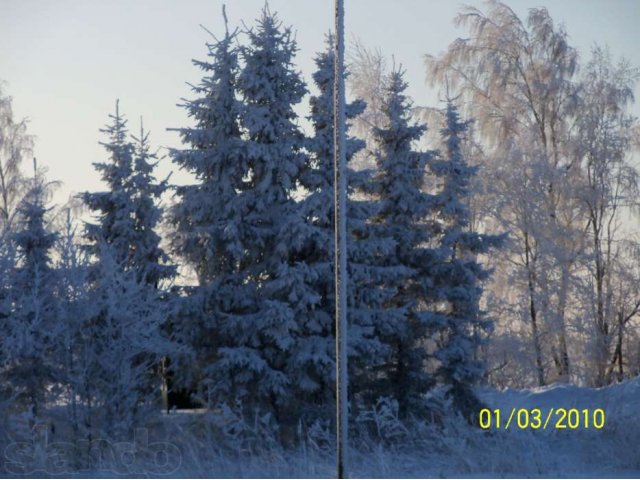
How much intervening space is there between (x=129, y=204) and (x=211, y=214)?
3.06 meters

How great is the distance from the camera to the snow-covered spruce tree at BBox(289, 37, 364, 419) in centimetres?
2062

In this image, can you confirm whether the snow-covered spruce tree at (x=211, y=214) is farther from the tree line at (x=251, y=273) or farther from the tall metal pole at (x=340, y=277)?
the tall metal pole at (x=340, y=277)

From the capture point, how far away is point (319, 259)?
21438 millimetres

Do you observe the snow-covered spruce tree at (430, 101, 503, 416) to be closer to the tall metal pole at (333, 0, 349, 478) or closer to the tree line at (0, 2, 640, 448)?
the tree line at (0, 2, 640, 448)

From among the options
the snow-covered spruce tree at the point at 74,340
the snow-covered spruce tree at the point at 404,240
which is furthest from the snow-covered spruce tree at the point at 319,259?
the snow-covered spruce tree at the point at 74,340

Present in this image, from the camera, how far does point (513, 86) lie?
1351 inches

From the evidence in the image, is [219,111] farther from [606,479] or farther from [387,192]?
[606,479]

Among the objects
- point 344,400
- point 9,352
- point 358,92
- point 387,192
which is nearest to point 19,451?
point 9,352

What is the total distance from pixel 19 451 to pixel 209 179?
873 centimetres

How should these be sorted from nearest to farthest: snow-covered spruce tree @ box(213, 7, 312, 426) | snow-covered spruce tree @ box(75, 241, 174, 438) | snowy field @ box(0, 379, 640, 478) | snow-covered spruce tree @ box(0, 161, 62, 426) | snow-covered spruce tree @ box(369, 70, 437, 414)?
snowy field @ box(0, 379, 640, 478), snow-covered spruce tree @ box(0, 161, 62, 426), snow-covered spruce tree @ box(75, 241, 174, 438), snow-covered spruce tree @ box(213, 7, 312, 426), snow-covered spruce tree @ box(369, 70, 437, 414)

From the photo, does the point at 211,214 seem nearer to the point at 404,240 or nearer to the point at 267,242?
the point at 267,242

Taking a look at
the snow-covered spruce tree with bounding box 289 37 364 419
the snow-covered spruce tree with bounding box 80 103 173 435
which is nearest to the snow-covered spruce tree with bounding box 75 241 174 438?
the snow-covered spruce tree with bounding box 80 103 173 435

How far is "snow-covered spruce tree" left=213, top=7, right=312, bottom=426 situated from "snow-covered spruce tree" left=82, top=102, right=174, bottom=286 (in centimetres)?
286
